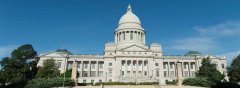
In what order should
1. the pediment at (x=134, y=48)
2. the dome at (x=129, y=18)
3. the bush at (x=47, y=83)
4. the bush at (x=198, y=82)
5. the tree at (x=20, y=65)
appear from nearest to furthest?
the bush at (x=47, y=83) → the bush at (x=198, y=82) → the tree at (x=20, y=65) → the pediment at (x=134, y=48) → the dome at (x=129, y=18)

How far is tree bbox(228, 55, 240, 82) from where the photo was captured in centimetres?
7246

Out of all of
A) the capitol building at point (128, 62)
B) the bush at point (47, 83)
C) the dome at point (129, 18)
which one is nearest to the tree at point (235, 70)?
the capitol building at point (128, 62)

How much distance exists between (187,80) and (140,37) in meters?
43.7

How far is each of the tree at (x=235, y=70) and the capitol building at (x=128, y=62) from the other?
1639 cm

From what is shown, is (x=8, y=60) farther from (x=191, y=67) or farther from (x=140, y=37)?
(x=191, y=67)

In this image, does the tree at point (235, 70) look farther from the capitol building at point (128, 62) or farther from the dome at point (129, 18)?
the dome at point (129, 18)

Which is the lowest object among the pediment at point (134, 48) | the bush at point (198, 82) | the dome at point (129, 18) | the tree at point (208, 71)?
the bush at point (198, 82)

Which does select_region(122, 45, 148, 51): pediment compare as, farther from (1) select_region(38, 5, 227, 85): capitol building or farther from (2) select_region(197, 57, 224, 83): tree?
(2) select_region(197, 57, 224, 83): tree

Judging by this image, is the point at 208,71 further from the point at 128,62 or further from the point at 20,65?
the point at 20,65

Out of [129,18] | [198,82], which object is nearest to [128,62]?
[129,18]

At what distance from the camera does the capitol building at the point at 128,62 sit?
296ft

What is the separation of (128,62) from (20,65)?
33.3m

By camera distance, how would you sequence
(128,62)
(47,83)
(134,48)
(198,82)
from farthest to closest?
(134,48)
(128,62)
(198,82)
(47,83)

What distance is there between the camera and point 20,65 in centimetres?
7256
